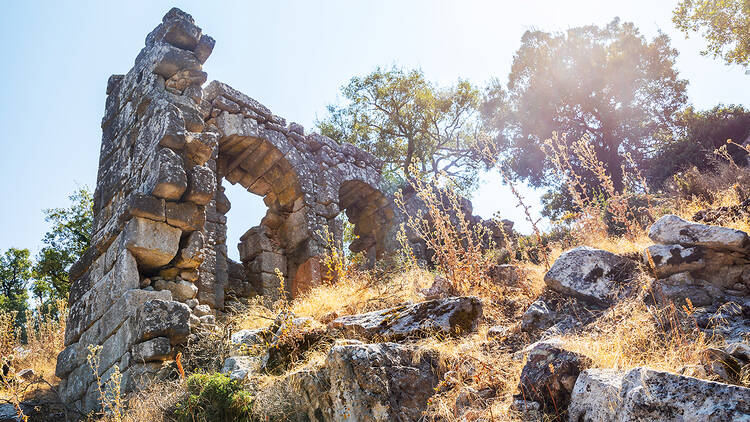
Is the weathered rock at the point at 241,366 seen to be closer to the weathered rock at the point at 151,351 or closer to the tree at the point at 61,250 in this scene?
Result: the weathered rock at the point at 151,351

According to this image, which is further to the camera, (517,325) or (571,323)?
(517,325)

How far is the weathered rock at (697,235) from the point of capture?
3.41m

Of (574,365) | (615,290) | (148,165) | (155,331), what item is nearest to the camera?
(574,365)

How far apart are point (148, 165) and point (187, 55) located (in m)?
1.81

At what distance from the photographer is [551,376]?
2764 millimetres

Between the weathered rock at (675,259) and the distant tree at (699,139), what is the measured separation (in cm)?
1050

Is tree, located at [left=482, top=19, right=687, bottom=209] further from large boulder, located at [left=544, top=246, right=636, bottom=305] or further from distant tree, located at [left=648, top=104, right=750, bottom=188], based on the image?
large boulder, located at [left=544, top=246, right=636, bottom=305]

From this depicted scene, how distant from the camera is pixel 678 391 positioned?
7.11 feet

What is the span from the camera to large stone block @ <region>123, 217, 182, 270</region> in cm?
512

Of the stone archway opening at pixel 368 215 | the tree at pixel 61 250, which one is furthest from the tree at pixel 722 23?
the tree at pixel 61 250

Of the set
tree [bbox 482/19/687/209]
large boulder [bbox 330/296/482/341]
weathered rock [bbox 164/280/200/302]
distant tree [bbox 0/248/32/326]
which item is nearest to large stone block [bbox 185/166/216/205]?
weathered rock [bbox 164/280/200/302]

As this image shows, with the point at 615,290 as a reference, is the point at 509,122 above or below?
above

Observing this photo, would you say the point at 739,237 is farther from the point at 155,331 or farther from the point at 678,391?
the point at 155,331

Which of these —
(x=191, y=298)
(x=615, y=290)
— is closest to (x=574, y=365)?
(x=615, y=290)
